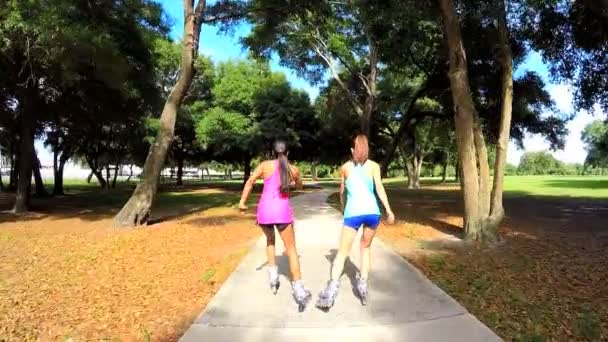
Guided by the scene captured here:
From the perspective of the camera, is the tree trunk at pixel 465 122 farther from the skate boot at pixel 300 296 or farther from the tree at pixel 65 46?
the tree at pixel 65 46

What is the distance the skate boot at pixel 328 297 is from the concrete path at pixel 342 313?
0.07 m

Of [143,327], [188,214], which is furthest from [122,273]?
[188,214]

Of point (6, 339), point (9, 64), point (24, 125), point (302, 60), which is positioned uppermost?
point (302, 60)

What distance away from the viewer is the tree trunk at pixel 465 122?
1081 centimetres

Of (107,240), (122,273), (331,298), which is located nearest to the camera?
(331,298)

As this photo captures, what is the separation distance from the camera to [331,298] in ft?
18.3

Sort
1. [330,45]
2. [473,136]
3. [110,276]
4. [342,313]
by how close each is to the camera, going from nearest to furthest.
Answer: [342,313] → [110,276] → [473,136] → [330,45]

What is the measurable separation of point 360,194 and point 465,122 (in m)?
5.94

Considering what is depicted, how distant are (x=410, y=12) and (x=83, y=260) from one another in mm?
9726

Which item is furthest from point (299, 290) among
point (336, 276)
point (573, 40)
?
point (573, 40)

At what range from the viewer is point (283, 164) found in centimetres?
590

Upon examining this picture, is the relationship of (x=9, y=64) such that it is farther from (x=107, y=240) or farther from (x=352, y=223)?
(x=352, y=223)

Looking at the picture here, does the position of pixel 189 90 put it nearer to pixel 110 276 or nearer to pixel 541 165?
pixel 110 276

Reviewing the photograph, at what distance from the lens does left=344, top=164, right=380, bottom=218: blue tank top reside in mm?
5672
